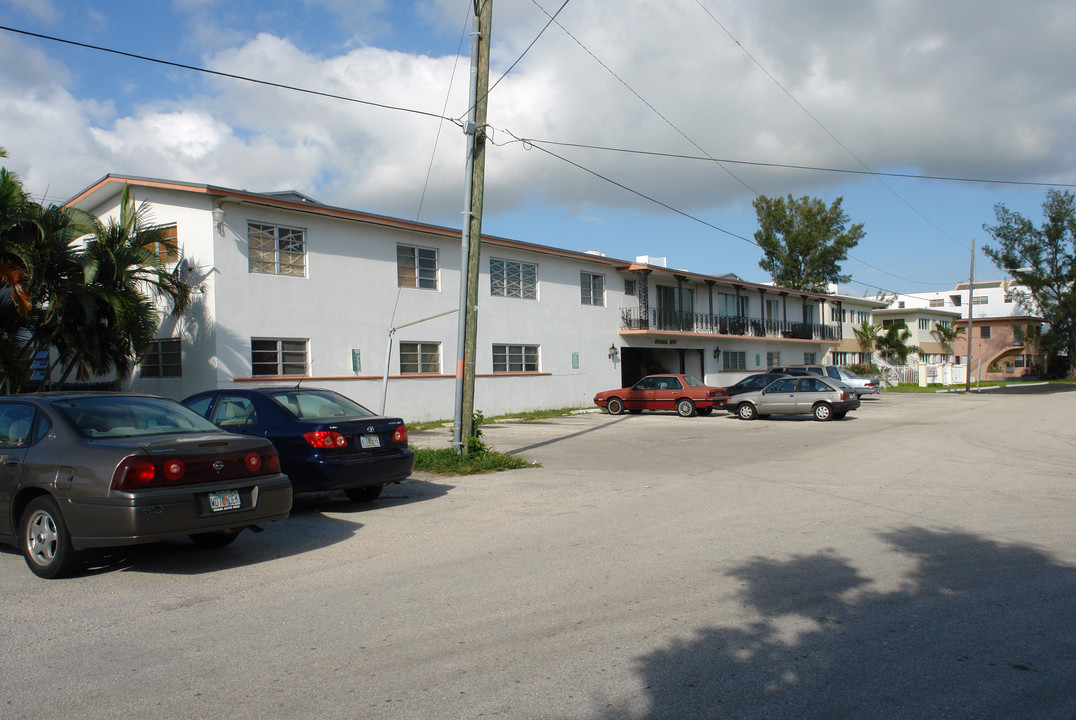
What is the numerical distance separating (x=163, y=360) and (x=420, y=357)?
660 cm

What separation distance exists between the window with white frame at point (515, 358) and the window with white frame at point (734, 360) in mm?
15120

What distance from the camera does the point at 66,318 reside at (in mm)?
15789

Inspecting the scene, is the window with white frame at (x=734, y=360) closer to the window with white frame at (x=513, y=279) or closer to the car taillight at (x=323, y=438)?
the window with white frame at (x=513, y=279)

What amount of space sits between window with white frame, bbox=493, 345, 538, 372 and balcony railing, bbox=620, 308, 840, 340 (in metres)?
5.89

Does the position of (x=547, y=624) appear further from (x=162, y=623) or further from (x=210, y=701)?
(x=162, y=623)

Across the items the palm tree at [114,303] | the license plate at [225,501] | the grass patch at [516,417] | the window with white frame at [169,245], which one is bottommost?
the grass patch at [516,417]

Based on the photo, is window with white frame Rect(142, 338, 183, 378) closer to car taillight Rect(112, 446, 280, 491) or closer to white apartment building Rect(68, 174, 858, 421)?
white apartment building Rect(68, 174, 858, 421)

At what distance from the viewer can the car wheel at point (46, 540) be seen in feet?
20.0

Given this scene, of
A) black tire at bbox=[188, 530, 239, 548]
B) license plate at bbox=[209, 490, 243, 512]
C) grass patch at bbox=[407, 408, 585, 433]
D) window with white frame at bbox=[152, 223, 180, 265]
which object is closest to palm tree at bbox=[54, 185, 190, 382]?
window with white frame at bbox=[152, 223, 180, 265]

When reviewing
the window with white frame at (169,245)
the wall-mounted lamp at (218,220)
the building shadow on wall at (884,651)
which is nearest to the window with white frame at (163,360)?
the window with white frame at (169,245)

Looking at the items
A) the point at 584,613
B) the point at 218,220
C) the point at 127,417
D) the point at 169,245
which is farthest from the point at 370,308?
the point at 584,613

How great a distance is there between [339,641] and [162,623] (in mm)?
1347

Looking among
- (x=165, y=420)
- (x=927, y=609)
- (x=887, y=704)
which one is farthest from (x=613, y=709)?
(x=165, y=420)

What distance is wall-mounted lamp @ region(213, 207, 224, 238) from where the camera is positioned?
1756 cm
